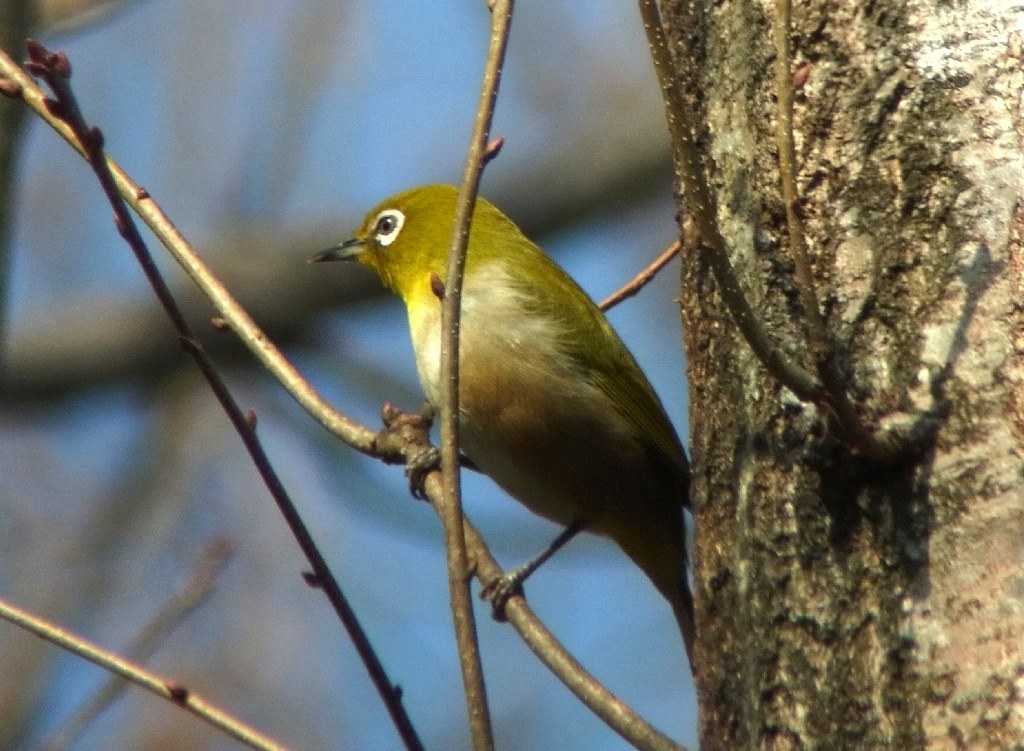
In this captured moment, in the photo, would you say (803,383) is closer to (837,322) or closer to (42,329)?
(837,322)

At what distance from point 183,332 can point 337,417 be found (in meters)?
0.56

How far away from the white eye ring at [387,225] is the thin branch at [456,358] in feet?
10.4

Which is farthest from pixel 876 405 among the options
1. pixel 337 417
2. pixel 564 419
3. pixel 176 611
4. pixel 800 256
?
pixel 176 611

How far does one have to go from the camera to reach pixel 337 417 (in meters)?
2.69

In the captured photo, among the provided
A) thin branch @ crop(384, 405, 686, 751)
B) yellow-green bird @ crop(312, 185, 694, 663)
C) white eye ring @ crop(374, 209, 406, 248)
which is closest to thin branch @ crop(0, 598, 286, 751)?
thin branch @ crop(384, 405, 686, 751)

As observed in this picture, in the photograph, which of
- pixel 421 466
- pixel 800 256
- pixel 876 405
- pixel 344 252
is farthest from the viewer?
pixel 344 252

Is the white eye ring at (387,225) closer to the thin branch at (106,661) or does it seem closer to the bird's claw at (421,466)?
the bird's claw at (421,466)

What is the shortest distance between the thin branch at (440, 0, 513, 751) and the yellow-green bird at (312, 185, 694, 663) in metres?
2.02

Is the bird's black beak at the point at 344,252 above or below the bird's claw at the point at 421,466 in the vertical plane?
above

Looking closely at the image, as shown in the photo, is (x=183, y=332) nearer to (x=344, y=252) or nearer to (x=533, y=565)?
(x=533, y=565)

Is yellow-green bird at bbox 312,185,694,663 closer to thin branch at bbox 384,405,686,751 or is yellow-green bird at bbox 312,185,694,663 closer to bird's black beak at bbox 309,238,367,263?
bird's black beak at bbox 309,238,367,263

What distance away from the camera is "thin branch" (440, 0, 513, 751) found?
71.0 inches

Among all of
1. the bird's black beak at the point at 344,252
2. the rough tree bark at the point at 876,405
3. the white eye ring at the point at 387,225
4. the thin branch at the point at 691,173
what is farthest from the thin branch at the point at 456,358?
the bird's black beak at the point at 344,252

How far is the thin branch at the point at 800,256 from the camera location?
199 centimetres
